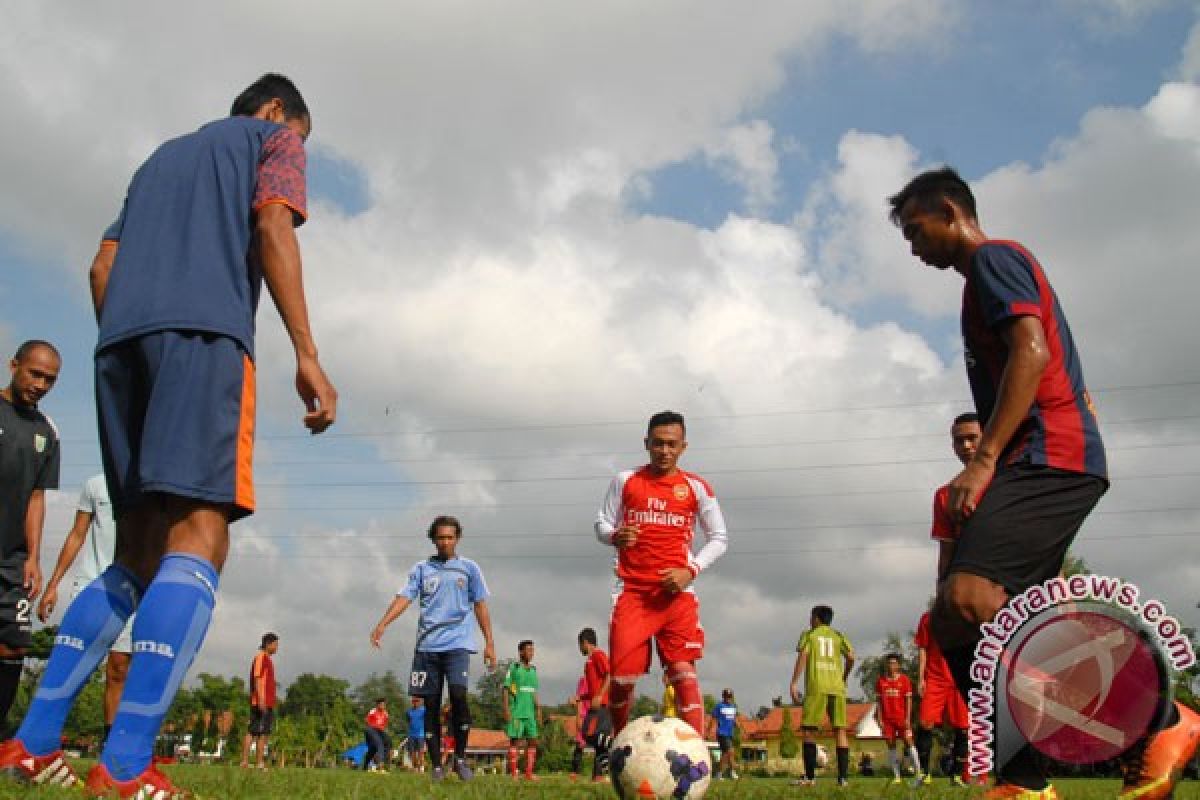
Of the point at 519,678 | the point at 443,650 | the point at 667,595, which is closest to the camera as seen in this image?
the point at 667,595

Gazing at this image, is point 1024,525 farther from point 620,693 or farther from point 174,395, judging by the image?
point 620,693

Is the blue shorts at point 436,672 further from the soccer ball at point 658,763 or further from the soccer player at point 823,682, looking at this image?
the soccer ball at point 658,763

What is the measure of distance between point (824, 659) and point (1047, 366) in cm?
1097

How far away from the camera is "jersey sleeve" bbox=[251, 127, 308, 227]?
401 cm

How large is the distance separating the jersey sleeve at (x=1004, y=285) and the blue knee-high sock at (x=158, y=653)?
3154 millimetres

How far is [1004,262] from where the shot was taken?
169 inches

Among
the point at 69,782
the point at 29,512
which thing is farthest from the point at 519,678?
the point at 69,782

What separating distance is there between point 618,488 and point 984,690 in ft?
16.3

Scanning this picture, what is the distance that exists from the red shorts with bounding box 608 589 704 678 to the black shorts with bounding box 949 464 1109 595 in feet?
14.6

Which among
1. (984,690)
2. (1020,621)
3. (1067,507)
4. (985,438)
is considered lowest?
(984,690)

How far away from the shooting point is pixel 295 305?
3881 mm

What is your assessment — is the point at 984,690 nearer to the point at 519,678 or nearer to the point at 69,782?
the point at 69,782

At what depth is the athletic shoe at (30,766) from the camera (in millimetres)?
3951

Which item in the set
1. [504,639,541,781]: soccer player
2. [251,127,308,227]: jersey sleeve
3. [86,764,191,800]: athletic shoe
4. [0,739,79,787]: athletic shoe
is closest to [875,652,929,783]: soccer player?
[504,639,541,781]: soccer player
